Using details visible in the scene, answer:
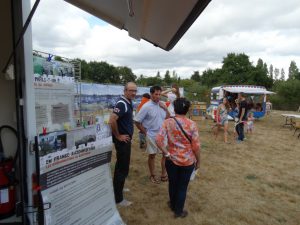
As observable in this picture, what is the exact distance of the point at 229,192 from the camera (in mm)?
5508

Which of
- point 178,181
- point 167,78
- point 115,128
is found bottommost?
point 178,181

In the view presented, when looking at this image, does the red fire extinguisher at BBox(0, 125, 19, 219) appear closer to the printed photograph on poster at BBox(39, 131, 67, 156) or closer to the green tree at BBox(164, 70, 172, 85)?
the printed photograph on poster at BBox(39, 131, 67, 156)

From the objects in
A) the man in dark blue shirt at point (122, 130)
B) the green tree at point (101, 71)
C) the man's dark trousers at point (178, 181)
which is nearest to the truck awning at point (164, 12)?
the man in dark blue shirt at point (122, 130)

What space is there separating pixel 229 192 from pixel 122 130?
8.30 ft

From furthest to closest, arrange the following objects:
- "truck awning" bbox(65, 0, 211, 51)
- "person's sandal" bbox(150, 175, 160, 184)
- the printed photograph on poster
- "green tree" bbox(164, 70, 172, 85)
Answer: "green tree" bbox(164, 70, 172, 85) < "person's sandal" bbox(150, 175, 160, 184) < the printed photograph on poster < "truck awning" bbox(65, 0, 211, 51)

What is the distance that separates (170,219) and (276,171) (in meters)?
3.98

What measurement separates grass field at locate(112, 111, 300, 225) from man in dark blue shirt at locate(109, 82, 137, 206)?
0.59m

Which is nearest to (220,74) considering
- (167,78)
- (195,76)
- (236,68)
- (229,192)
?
(236,68)

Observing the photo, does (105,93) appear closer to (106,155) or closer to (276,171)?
(276,171)

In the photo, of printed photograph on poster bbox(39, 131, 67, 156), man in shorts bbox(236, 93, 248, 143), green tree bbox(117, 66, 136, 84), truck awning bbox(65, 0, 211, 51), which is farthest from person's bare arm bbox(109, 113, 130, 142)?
green tree bbox(117, 66, 136, 84)

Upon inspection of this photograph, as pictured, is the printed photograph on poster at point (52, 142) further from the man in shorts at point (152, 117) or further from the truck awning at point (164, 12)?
the man in shorts at point (152, 117)

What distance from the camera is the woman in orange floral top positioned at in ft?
13.2

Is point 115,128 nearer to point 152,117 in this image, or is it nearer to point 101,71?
point 152,117

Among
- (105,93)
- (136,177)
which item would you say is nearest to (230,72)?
(105,93)
